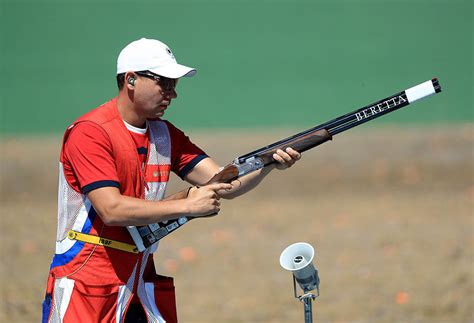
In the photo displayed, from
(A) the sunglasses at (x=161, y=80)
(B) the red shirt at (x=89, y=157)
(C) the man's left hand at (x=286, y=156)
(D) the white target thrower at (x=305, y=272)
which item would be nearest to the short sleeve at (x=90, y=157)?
(B) the red shirt at (x=89, y=157)

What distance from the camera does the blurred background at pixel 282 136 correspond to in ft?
29.3

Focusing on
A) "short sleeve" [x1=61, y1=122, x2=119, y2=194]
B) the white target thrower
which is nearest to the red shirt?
"short sleeve" [x1=61, y1=122, x2=119, y2=194]

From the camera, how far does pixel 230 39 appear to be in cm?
2169

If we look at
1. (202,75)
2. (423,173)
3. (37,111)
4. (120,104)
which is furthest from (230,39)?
(120,104)

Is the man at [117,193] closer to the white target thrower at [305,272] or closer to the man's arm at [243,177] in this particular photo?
the man's arm at [243,177]

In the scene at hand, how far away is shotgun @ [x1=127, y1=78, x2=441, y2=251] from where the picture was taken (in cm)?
454

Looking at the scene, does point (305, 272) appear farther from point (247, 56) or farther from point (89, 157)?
point (247, 56)

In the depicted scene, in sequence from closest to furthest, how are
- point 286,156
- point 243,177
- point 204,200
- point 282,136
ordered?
1. point 204,200
2. point 286,156
3. point 243,177
4. point 282,136

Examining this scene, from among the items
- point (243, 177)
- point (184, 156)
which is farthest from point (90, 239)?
point (243, 177)

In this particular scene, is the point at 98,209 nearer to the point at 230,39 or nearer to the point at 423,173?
the point at 423,173

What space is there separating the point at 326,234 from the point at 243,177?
6.31 m

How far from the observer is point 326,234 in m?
11.1

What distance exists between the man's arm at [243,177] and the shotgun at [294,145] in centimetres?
4

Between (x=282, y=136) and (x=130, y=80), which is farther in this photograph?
(x=282, y=136)
